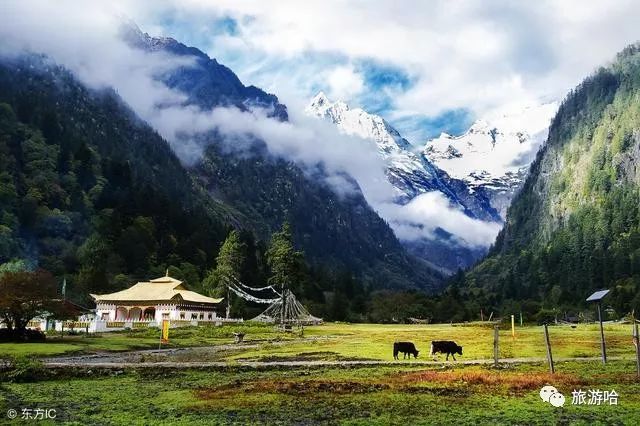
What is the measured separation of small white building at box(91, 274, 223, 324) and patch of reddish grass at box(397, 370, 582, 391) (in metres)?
91.8

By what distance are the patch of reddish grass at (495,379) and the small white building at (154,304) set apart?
91803 millimetres

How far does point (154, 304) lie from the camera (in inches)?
4739

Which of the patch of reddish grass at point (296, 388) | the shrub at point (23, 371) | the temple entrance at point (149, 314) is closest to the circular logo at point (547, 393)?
the patch of reddish grass at point (296, 388)

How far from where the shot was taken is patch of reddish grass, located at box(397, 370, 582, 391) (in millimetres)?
28250

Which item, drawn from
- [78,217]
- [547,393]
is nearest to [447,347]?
[547,393]

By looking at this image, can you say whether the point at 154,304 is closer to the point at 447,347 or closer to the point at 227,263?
the point at 227,263

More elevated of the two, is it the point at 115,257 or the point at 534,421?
the point at 115,257

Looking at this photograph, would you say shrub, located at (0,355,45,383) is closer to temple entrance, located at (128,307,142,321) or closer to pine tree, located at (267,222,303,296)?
pine tree, located at (267,222,303,296)

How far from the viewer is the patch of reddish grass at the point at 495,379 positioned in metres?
28.2

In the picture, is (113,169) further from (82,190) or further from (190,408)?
(190,408)

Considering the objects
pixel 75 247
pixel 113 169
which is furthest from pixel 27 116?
pixel 75 247

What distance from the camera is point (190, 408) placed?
23078 millimetres

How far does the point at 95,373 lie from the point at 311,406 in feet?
56.2

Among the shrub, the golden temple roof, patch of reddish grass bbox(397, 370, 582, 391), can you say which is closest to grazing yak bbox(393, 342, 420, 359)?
patch of reddish grass bbox(397, 370, 582, 391)
